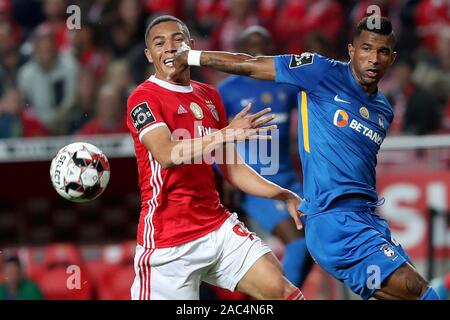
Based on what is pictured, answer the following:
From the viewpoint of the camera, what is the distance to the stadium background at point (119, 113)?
9.53 metres

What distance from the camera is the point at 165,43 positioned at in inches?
258

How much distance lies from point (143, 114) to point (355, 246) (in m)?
1.47

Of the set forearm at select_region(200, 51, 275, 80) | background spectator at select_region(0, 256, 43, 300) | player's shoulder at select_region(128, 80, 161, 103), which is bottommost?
background spectator at select_region(0, 256, 43, 300)

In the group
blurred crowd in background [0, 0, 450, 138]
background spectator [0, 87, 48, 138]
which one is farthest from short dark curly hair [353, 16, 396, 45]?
background spectator [0, 87, 48, 138]

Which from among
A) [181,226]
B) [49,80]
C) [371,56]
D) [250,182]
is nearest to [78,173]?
[181,226]

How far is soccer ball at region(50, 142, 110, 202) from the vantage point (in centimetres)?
667

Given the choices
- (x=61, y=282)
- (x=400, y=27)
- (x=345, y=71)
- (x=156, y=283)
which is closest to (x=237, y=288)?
(x=156, y=283)

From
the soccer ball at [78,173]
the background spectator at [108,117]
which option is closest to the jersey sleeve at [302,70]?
the soccer ball at [78,173]

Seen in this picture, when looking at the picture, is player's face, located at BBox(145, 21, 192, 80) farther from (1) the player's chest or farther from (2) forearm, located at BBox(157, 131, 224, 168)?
(2) forearm, located at BBox(157, 131, 224, 168)

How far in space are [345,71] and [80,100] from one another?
539 cm

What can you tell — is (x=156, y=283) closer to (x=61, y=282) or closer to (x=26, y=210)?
(x=61, y=282)

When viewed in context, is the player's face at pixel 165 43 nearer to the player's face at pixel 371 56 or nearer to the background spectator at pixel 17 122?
the player's face at pixel 371 56

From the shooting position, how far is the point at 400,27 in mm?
12438
